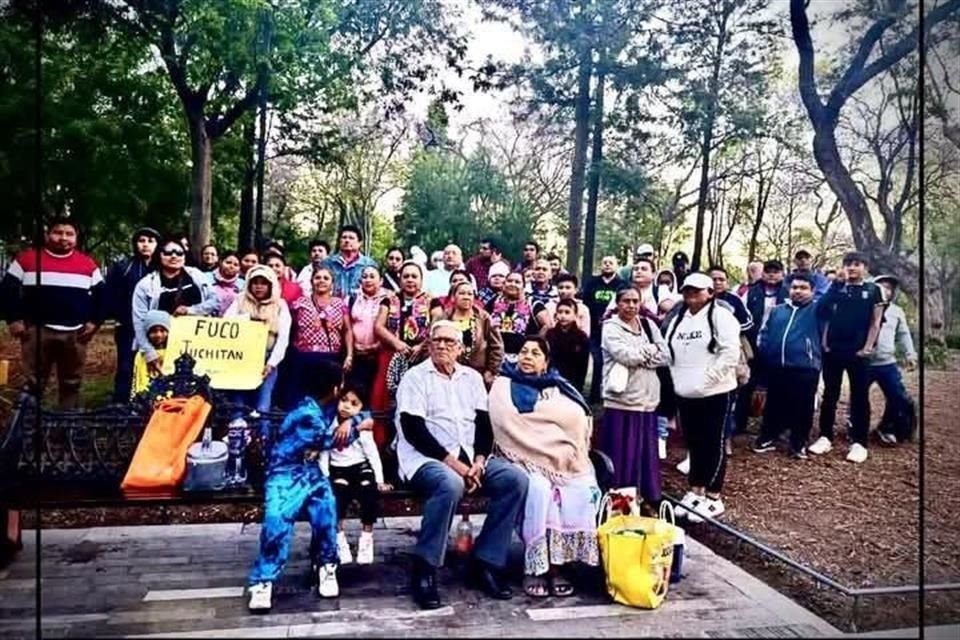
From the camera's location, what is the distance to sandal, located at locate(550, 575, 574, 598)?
9.84 feet

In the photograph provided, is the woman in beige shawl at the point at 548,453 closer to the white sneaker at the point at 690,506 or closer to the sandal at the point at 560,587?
the sandal at the point at 560,587

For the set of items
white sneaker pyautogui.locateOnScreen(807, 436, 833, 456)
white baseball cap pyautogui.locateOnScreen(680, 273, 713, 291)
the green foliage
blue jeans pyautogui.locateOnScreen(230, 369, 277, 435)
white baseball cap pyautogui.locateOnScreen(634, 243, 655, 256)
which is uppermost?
the green foliage

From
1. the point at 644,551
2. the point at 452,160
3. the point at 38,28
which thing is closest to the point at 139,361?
the point at 38,28

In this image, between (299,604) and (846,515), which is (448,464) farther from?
(846,515)

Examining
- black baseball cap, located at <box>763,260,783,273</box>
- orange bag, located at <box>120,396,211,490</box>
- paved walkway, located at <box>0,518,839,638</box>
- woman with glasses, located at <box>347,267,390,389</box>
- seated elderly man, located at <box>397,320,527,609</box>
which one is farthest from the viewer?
black baseball cap, located at <box>763,260,783,273</box>

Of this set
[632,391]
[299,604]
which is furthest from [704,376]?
[299,604]

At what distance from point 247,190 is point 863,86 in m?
3.30

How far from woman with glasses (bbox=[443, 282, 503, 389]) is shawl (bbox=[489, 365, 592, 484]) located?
505 millimetres

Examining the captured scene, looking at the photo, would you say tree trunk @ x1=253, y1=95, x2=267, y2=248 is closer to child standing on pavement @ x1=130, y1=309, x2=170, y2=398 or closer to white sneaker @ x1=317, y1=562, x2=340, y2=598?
child standing on pavement @ x1=130, y1=309, x2=170, y2=398

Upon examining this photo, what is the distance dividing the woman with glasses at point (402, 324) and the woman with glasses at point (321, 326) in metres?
0.18

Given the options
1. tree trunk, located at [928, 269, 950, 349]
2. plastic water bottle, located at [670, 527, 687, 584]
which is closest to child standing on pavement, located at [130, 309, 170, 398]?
plastic water bottle, located at [670, 527, 687, 584]

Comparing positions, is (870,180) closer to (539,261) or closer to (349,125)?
(539,261)

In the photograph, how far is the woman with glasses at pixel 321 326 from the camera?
395 cm

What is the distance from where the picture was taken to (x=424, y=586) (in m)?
2.88
